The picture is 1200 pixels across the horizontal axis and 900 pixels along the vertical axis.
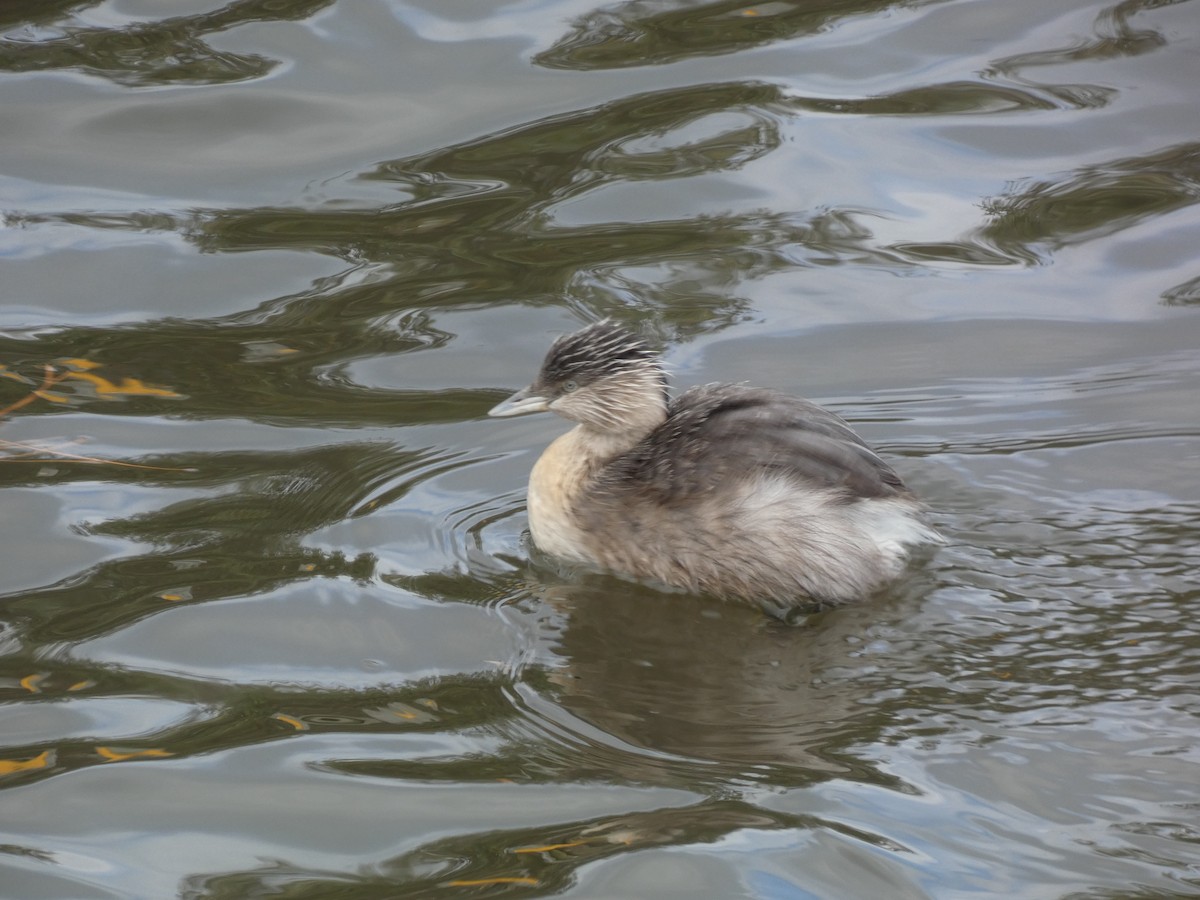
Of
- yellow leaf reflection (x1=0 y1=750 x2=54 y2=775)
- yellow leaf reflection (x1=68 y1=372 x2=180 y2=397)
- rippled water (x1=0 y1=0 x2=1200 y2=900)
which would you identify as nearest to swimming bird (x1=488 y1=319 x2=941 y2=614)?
rippled water (x1=0 y1=0 x2=1200 y2=900)

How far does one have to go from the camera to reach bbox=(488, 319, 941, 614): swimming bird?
5203 mm

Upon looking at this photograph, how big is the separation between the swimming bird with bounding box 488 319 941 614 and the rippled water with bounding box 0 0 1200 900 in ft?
0.50

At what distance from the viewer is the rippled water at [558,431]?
4016 millimetres

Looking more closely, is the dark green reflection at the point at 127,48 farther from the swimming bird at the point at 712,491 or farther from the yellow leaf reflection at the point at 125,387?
the swimming bird at the point at 712,491

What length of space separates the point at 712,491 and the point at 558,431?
1235 mm

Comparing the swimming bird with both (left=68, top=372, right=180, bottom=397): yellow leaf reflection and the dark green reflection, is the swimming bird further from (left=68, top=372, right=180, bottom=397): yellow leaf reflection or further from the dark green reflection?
Answer: the dark green reflection

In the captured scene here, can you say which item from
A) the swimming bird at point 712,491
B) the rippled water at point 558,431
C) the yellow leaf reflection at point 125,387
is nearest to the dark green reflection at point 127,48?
the rippled water at point 558,431

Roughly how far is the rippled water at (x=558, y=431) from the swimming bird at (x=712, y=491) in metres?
0.15

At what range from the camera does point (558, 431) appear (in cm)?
642

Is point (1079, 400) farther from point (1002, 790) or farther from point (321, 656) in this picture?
point (321, 656)

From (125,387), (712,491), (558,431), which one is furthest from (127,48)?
(712,491)

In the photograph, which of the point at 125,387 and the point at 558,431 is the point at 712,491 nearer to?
the point at 558,431

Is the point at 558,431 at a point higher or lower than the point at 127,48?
lower

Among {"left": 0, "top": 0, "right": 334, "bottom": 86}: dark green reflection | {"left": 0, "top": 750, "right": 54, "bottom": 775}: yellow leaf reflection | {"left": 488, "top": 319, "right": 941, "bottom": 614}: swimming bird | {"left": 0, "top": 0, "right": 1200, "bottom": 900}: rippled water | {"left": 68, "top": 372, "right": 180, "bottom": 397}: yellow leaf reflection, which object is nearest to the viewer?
{"left": 0, "top": 0, "right": 1200, "bottom": 900}: rippled water
